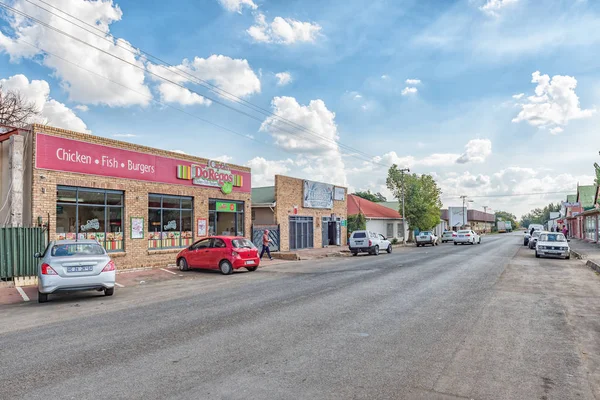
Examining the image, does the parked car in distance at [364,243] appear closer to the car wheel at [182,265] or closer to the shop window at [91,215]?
the car wheel at [182,265]

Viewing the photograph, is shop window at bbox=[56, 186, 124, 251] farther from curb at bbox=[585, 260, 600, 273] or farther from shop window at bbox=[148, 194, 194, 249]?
curb at bbox=[585, 260, 600, 273]

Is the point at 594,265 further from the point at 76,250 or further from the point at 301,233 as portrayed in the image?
the point at 76,250

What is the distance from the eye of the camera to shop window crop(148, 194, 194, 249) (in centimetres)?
1984

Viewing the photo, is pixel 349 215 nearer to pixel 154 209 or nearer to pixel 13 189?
pixel 154 209

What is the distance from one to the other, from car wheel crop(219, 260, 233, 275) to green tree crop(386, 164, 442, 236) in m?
35.1

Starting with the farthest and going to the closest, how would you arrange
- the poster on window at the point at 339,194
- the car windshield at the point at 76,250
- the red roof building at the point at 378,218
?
the red roof building at the point at 378,218 < the poster on window at the point at 339,194 < the car windshield at the point at 76,250

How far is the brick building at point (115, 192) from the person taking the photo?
49.9 ft

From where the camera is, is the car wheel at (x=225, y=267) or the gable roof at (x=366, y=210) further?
the gable roof at (x=366, y=210)

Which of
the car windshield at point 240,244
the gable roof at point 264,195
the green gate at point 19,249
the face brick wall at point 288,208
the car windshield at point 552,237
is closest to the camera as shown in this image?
the green gate at point 19,249

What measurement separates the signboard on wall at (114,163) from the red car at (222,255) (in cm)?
446

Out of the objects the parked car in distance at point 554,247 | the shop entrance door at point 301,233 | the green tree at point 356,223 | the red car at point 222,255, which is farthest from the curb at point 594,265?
the green tree at point 356,223

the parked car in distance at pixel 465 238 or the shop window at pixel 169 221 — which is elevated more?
the shop window at pixel 169 221

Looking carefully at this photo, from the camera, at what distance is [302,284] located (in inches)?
523

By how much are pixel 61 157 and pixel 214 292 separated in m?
8.95
